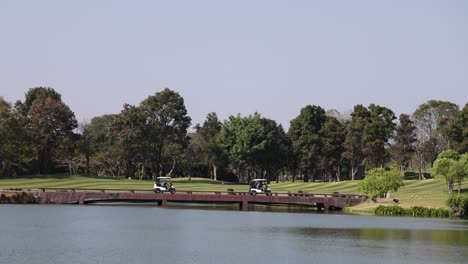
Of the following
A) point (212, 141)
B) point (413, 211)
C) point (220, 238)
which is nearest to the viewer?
point (220, 238)

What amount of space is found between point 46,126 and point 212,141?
3704 centimetres

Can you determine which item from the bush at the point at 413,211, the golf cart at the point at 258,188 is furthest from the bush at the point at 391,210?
the golf cart at the point at 258,188

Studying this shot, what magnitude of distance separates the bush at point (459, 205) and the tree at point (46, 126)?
70864 mm

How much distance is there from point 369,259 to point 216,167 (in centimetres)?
11496

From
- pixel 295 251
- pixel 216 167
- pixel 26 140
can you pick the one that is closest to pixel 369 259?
pixel 295 251

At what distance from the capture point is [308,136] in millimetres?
157500

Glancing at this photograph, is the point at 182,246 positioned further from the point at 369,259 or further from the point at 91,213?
the point at 91,213

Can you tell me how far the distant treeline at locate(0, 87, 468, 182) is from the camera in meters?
137

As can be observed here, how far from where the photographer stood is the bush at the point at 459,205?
85312mm

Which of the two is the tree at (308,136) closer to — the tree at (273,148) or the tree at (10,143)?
the tree at (273,148)

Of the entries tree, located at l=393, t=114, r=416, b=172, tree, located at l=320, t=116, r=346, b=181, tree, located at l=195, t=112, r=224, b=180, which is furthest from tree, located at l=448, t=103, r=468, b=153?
tree, located at l=195, t=112, r=224, b=180

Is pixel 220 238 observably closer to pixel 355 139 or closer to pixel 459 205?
pixel 459 205

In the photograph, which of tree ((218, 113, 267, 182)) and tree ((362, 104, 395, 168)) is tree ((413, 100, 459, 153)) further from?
tree ((218, 113, 267, 182))

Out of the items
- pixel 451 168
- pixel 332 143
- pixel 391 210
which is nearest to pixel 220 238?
pixel 391 210
